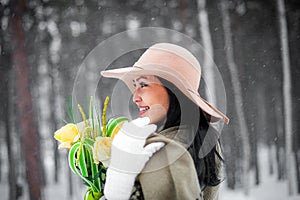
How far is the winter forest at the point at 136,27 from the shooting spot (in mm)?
4094

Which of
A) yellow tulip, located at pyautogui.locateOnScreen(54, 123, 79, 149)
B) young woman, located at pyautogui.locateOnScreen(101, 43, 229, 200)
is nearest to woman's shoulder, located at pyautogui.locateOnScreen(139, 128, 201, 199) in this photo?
young woman, located at pyautogui.locateOnScreen(101, 43, 229, 200)

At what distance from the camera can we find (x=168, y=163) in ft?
2.64

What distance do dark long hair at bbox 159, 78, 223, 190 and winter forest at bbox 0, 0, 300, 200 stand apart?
3.08 metres

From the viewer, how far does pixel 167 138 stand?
0.83 m

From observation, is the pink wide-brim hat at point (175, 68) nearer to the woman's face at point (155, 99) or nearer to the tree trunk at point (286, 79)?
the woman's face at point (155, 99)

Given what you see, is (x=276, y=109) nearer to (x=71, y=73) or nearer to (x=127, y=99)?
(x=71, y=73)

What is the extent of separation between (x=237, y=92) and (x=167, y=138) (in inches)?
133

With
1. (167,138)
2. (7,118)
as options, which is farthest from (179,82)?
(7,118)

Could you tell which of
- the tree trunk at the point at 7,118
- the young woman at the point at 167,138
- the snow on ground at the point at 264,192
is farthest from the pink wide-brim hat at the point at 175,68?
the tree trunk at the point at 7,118

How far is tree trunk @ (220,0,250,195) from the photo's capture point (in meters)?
4.09

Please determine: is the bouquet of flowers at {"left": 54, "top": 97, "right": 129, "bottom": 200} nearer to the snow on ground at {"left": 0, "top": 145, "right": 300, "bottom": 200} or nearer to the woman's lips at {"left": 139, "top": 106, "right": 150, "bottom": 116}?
the woman's lips at {"left": 139, "top": 106, "right": 150, "bottom": 116}

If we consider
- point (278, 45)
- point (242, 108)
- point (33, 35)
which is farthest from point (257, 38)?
point (33, 35)

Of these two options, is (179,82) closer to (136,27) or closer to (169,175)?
(169,175)

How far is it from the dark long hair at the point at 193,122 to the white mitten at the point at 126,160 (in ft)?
0.41
